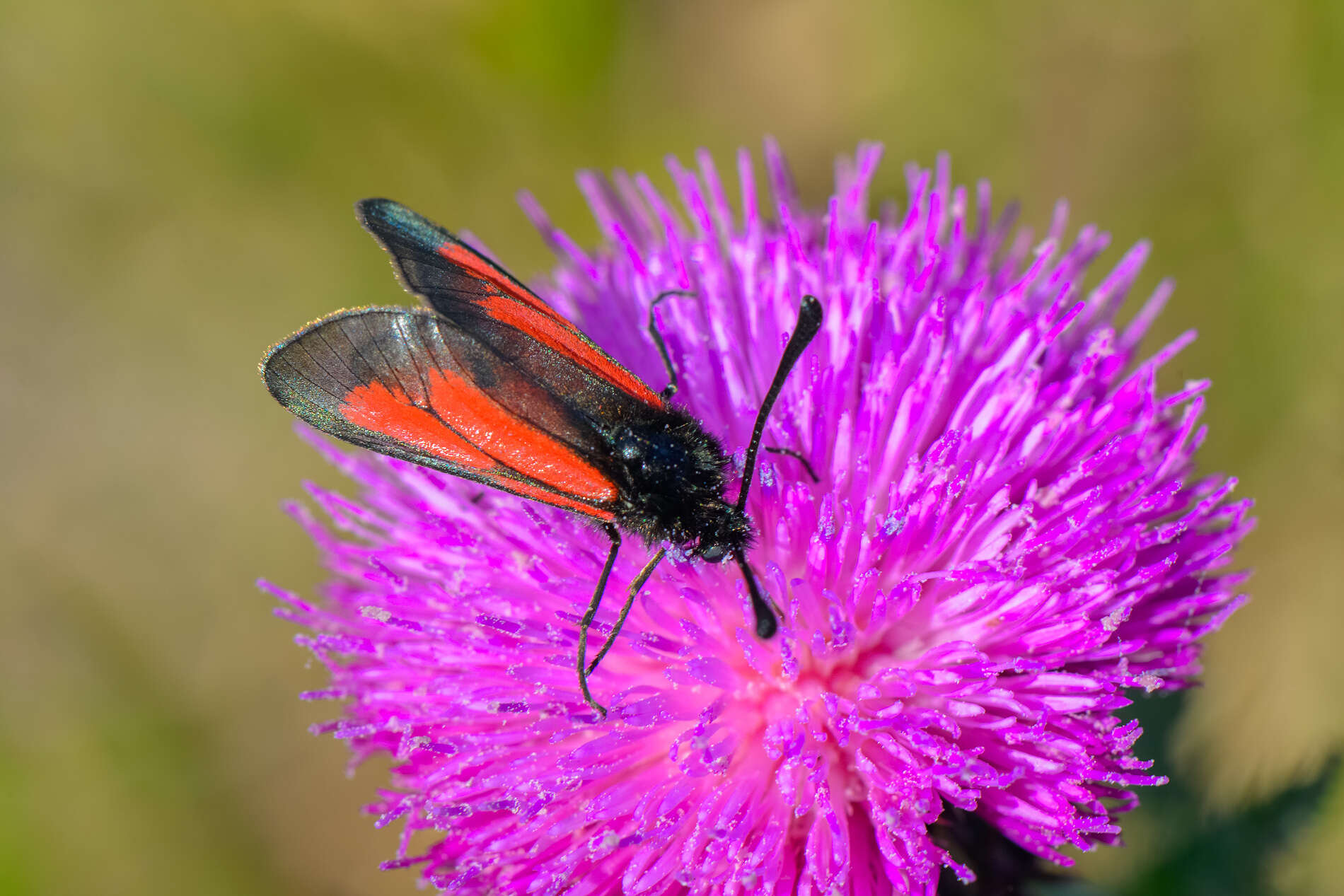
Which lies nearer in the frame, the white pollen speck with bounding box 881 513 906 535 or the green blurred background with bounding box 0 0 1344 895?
the white pollen speck with bounding box 881 513 906 535

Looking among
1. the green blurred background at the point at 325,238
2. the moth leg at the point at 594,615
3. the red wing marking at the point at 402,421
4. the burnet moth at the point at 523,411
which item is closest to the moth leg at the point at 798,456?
the burnet moth at the point at 523,411

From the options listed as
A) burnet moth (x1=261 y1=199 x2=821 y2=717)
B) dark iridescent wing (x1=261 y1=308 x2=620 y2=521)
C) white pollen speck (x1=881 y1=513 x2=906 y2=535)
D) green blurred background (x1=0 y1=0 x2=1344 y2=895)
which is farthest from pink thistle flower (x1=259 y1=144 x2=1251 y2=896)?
green blurred background (x1=0 y1=0 x2=1344 y2=895)

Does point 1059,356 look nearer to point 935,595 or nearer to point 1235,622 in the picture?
point 935,595

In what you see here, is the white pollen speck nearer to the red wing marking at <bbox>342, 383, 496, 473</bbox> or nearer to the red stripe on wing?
the red stripe on wing

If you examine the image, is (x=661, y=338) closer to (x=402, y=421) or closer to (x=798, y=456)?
(x=798, y=456)

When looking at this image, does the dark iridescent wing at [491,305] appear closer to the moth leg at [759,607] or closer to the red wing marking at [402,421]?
the red wing marking at [402,421]
